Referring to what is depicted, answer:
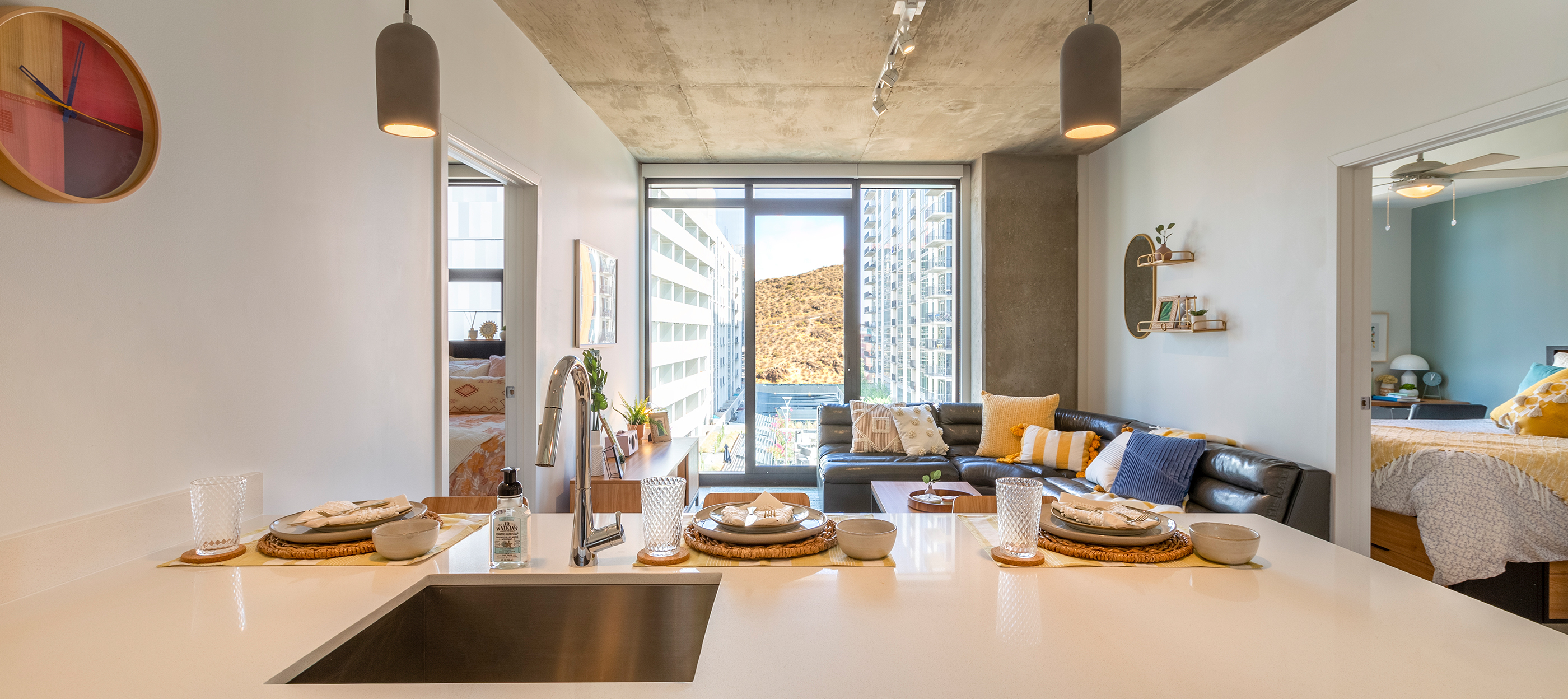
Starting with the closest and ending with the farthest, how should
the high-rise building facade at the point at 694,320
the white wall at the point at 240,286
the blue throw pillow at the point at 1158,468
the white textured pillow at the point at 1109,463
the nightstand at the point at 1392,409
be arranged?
the white wall at the point at 240,286 < the blue throw pillow at the point at 1158,468 < the white textured pillow at the point at 1109,463 < the nightstand at the point at 1392,409 < the high-rise building facade at the point at 694,320

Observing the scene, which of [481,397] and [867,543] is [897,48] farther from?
[481,397]

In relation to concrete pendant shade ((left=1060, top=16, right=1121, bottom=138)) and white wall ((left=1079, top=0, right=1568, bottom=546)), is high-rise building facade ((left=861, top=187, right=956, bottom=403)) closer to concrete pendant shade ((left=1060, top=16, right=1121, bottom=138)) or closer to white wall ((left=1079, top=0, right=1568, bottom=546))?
white wall ((left=1079, top=0, right=1568, bottom=546))

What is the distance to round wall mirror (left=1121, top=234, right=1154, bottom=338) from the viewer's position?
4.16 metres

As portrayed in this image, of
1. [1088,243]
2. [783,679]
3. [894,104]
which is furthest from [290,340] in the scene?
[1088,243]

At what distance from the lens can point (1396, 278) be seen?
5652 millimetres

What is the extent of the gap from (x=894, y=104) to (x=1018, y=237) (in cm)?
160

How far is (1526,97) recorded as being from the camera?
6.61 feet

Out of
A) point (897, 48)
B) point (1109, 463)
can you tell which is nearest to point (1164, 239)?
point (1109, 463)

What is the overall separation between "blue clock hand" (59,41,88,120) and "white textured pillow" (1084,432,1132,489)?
3.97 m

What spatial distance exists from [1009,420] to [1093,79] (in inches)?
140

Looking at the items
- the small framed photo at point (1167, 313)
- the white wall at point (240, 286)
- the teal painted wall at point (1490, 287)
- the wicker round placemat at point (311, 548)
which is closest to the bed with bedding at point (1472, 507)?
the small framed photo at point (1167, 313)

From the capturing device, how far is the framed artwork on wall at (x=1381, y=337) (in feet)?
18.4

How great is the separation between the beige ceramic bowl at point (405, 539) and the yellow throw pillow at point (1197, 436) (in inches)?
130

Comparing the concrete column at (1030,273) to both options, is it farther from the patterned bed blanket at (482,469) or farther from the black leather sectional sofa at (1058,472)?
the patterned bed blanket at (482,469)
